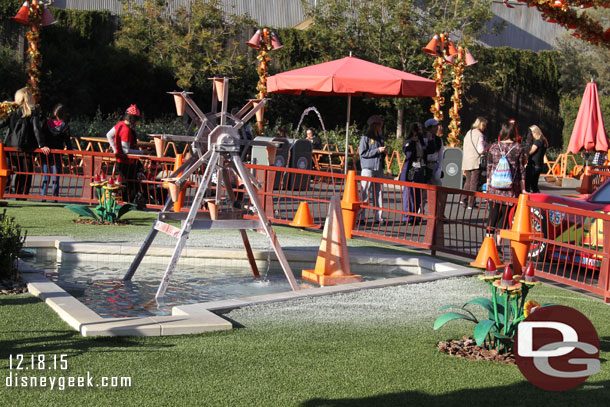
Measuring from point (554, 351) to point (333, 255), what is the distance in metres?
3.67

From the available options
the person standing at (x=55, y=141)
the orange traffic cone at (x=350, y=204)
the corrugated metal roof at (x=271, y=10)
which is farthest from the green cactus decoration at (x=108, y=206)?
the corrugated metal roof at (x=271, y=10)

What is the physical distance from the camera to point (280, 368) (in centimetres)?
554

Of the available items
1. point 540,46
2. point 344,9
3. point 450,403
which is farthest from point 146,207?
point 540,46

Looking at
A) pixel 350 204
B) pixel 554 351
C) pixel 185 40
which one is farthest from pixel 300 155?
pixel 554 351

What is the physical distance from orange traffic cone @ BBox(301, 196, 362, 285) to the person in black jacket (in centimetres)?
731

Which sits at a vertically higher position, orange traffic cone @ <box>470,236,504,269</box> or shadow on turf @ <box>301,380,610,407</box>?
orange traffic cone @ <box>470,236,504,269</box>

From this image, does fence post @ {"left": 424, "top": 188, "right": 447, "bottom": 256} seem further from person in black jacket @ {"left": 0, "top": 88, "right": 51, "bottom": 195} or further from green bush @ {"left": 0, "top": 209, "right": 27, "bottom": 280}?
person in black jacket @ {"left": 0, "top": 88, "right": 51, "bottom": 195}

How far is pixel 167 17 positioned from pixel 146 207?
56.8 feet

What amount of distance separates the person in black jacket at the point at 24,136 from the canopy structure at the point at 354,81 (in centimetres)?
424

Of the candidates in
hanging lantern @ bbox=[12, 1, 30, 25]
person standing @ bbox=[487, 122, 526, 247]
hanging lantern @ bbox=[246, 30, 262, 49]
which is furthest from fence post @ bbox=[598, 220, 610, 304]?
hanging lantern @ bbox=[12, 1, 30, 25]

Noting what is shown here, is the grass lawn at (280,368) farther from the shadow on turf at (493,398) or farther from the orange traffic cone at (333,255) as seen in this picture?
the orange traffic cone at (333,255)

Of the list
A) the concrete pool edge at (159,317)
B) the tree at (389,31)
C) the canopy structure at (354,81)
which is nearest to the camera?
the concrete pool edge at (159,317)

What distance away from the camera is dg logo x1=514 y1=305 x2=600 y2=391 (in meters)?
5.54

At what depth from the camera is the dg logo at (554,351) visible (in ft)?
18.2
